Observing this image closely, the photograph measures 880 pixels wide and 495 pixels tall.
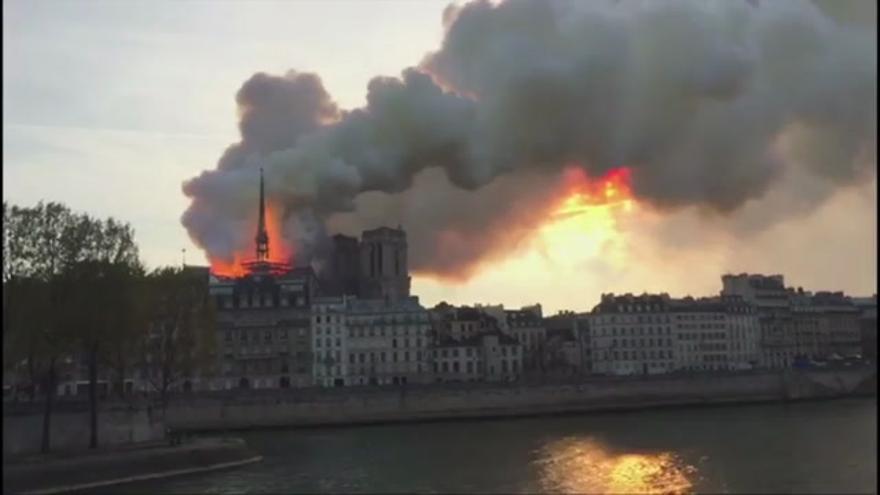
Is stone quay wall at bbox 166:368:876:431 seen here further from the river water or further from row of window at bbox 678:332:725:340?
row of window at bbox 678:332:725:340

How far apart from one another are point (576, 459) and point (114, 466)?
20.9 m

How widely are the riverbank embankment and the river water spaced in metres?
0.89

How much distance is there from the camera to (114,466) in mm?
38906

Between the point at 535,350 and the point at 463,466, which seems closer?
the point at 463,466

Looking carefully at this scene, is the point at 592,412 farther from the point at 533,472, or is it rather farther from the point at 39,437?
the point at 39,437

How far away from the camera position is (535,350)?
14388 cm

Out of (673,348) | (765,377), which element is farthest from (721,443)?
(673,348)

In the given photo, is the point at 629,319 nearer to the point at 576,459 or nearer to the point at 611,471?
the point at 576,459

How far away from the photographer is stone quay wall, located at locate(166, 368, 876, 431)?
252 ft

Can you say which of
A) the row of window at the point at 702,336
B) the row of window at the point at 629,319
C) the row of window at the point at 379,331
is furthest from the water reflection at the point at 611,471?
the row of window at the point at 702,336

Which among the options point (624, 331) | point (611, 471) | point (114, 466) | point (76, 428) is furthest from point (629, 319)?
point (114, 466)

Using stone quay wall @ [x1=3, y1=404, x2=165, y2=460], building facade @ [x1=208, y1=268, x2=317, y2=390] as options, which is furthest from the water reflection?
building facade @ [x1=208, y1=268, x2=317, y2=390]

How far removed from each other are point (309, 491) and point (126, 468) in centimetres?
785

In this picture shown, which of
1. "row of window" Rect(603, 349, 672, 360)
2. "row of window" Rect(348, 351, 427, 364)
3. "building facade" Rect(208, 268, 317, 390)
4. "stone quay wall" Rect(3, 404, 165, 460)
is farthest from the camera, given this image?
"row of window" Rect(603, 349, 672, 360)
